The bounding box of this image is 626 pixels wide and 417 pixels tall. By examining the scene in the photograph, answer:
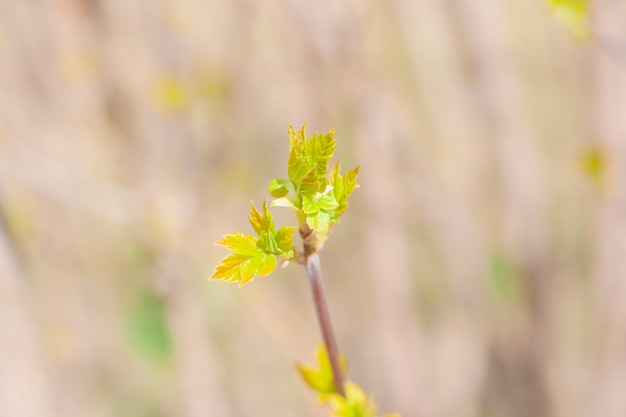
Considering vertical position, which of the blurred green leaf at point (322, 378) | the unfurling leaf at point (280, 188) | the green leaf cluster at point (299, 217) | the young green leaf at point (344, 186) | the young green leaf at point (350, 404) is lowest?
the young green leaf at point (350, 404)

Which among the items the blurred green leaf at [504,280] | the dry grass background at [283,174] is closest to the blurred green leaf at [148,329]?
the dry grass background at [283,174]

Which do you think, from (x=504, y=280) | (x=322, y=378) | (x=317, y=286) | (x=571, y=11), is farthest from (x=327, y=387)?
(x=504, y=280)

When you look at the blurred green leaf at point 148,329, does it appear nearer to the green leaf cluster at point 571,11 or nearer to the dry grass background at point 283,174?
the dry grass background at point 283,174

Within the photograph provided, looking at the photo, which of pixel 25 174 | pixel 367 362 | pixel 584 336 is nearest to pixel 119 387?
pixel 367 362

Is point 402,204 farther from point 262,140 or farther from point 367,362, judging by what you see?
point 367,362

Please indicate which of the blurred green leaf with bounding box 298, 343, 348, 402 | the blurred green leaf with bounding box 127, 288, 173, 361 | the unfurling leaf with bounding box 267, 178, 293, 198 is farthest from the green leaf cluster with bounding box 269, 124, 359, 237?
the blurred green leaf with bounding box 127, 288, 173, 361

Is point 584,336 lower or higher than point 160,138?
lower

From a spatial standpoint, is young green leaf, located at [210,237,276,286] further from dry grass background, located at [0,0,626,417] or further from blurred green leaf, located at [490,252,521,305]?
Result: blurred green leaf, located at [490,252,521,305]
